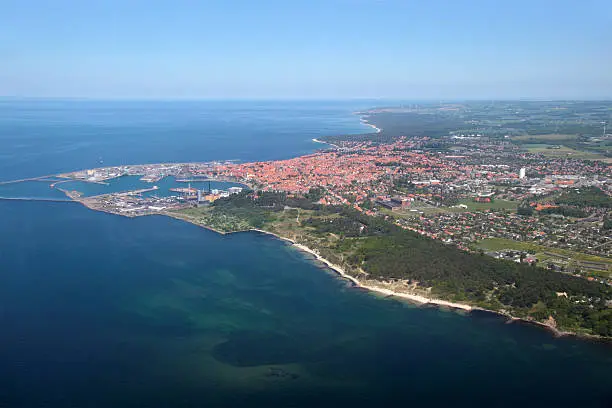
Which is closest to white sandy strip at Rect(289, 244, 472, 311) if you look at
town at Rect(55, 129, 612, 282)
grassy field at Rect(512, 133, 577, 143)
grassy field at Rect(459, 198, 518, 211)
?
town at Rect(55, 129, 612, 282)

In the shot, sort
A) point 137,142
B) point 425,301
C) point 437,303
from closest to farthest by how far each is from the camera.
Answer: point 437,303 < point 425,301 < point 137,142

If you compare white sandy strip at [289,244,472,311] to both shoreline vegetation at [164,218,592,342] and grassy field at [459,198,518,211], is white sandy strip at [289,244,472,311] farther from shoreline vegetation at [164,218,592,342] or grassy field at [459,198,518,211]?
grassy field at [459,198,518,211]

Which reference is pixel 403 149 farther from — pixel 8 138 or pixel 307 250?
pixel 8 138

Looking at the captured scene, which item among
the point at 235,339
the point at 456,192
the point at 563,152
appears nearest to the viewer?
the point at 235,339

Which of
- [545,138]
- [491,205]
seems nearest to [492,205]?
[491,205]

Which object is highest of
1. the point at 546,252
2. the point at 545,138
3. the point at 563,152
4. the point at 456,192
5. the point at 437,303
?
the point at 545,138

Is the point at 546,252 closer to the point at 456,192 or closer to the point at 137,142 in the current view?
the point at 456,192

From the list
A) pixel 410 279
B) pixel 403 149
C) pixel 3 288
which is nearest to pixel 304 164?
pixel 403 149
